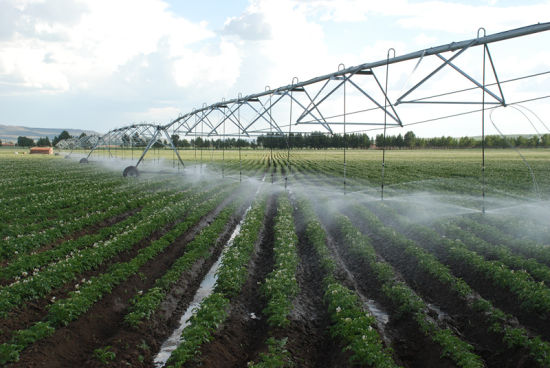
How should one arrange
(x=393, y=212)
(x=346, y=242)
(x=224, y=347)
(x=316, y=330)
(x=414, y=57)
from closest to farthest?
(x=224, y=347), (x=316, y=330), (x=414, y=57), (x=346, y=242), (x=393, y=212)

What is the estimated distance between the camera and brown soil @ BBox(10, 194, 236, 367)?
5.97 m

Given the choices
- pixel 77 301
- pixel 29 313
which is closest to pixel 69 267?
pixel 29 313

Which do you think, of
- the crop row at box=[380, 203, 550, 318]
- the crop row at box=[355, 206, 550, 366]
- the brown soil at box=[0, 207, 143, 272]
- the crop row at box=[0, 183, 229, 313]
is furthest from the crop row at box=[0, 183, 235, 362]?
the crop row at box=[380, 203, 550, 318]

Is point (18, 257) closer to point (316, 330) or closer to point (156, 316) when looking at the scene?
point (156, 316)

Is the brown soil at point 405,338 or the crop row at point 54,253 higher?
the crop row at point 54,253

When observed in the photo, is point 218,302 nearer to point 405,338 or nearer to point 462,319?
point 405,338

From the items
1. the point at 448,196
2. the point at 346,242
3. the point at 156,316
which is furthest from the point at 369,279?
the point at 448,196

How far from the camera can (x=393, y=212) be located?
1681cm

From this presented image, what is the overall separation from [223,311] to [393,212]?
447 inches

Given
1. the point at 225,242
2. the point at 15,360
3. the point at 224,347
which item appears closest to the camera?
the point at 15,360

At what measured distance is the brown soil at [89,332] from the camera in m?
5.97

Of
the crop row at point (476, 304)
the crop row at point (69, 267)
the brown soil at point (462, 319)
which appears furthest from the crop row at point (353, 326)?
the crop row at point (69, 267)

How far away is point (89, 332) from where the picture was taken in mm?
6945

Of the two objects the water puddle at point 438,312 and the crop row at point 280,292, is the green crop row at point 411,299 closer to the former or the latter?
the water puddle at point 438,312
